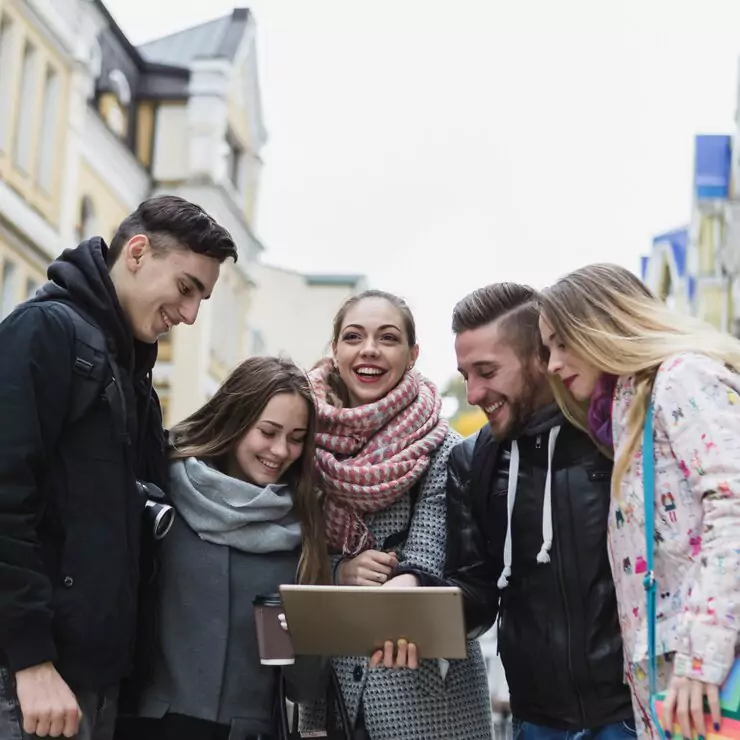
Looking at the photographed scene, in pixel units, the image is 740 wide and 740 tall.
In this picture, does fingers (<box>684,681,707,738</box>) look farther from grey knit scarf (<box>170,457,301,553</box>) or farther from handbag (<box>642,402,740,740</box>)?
grey knit scarf (<box>170,457,301,553</box>)

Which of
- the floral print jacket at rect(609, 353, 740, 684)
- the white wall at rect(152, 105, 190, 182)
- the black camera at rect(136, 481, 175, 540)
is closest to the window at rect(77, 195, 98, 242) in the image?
the white wall at rect(152, 105, 190, 182)

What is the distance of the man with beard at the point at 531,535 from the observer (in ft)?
12.7

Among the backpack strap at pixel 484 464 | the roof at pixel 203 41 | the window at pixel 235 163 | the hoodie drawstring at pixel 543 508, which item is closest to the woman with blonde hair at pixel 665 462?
the hoodie drawstring at pixel 543 508

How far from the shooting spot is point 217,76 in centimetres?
2658

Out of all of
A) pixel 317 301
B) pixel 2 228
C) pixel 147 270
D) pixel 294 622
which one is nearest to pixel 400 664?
pixel 294 622

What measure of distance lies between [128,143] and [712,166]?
13.0m

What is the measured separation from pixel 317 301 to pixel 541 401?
1455 inches

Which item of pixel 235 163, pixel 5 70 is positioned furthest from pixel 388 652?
pixel 235 163

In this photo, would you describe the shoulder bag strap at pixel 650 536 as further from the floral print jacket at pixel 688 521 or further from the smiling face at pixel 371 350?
the smiling face at pixel 371 350

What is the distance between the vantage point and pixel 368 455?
14.9ft

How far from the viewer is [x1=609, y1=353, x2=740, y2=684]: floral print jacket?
3.18m

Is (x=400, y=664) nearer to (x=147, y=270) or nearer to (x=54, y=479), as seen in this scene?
(x=54, y=479)

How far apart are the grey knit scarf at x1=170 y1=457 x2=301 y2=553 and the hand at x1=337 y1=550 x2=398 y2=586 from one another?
224mm

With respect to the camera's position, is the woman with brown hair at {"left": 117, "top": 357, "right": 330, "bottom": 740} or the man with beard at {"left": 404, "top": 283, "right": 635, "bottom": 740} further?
the woman with brown hair at {"left": 117, "top": 357, "right": 330, "bottom": 740}
